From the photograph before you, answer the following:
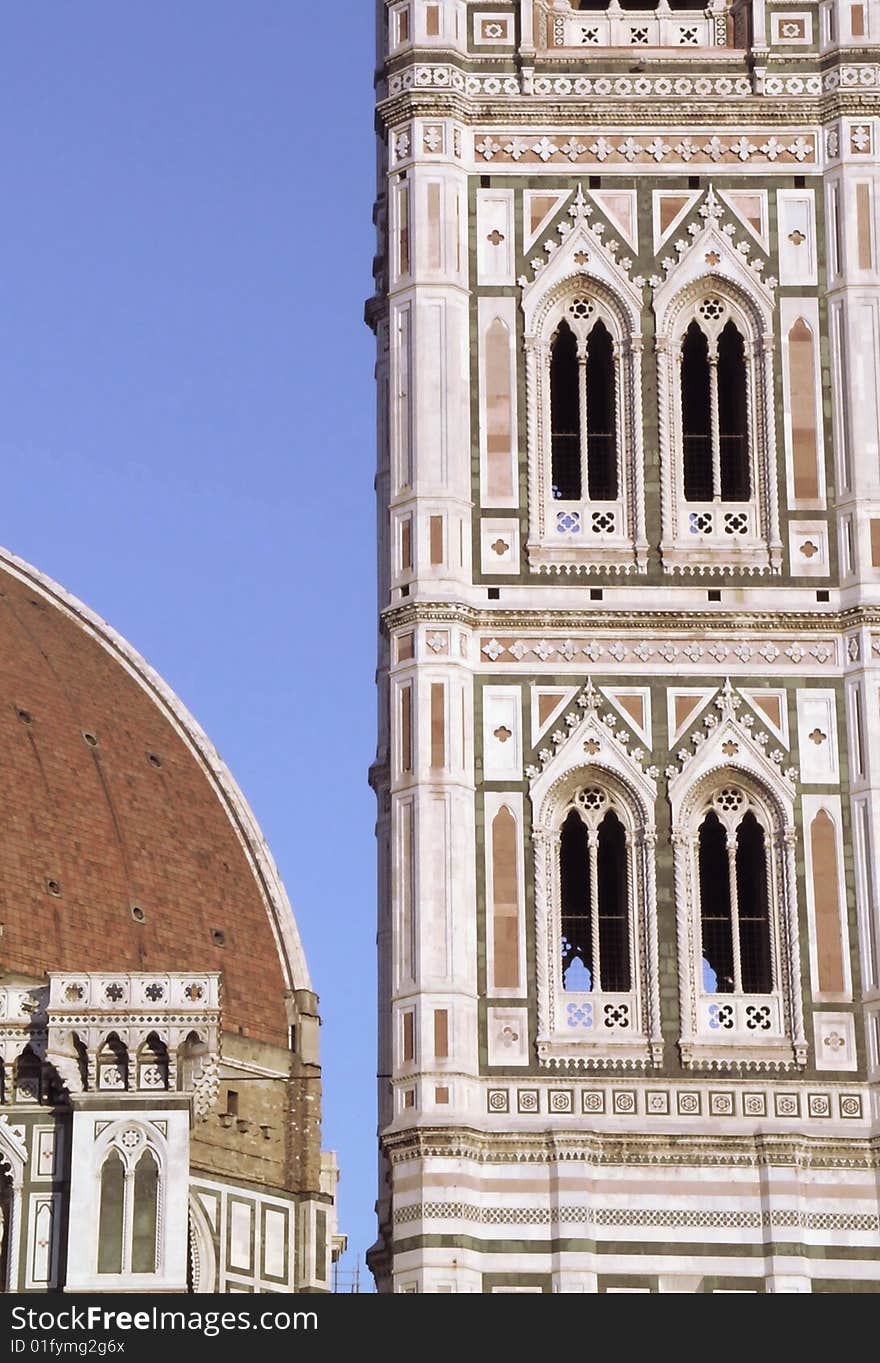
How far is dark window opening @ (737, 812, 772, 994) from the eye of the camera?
35.3 m

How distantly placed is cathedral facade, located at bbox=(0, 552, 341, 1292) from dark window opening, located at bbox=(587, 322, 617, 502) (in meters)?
13.2

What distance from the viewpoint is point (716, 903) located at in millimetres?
35594

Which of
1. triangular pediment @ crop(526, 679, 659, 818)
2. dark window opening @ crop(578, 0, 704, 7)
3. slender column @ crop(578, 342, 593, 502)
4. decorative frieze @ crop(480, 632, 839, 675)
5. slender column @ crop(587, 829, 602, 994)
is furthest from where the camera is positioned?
dark window opening @ crop(578, 0, 704, 7)

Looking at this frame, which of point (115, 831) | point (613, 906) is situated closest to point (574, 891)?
point (613, 906)

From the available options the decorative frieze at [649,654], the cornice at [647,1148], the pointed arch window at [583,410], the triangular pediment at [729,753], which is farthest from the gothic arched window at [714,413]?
the cornice at [647,1148]

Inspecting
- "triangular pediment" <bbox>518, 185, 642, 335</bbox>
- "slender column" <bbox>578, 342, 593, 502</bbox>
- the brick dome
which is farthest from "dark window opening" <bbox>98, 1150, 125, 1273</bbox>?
"triangular pediment" <bbox>518, 185, 642, 335</bbox>

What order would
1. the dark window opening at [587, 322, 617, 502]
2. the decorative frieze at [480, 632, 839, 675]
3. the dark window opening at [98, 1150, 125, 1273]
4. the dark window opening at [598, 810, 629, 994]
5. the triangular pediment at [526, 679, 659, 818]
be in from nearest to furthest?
the dark window opening at [598, 810, 629, 994], the triangular pediment at [526, 679, 659, 818], the decorative frieze at [480, 632, 839, 675], the dark window opening at [587, 322, 617, 502], the dark window opening at [98, 1150, 125, 1273]

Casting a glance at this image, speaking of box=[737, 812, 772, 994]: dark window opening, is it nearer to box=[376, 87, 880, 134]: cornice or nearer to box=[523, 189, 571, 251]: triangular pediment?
box=[523, 189, 571, 251]: triangular pediment

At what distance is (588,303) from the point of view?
37469 mm

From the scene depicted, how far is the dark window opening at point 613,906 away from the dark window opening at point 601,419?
3.31 meters

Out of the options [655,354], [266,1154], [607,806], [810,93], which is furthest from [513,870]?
[266,1154]

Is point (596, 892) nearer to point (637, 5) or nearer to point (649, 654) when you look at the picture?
point (649, 654)

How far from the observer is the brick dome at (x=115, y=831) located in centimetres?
6378

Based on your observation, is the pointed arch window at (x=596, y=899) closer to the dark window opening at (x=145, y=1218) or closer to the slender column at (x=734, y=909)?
the slender column at (x=734, y=909)
